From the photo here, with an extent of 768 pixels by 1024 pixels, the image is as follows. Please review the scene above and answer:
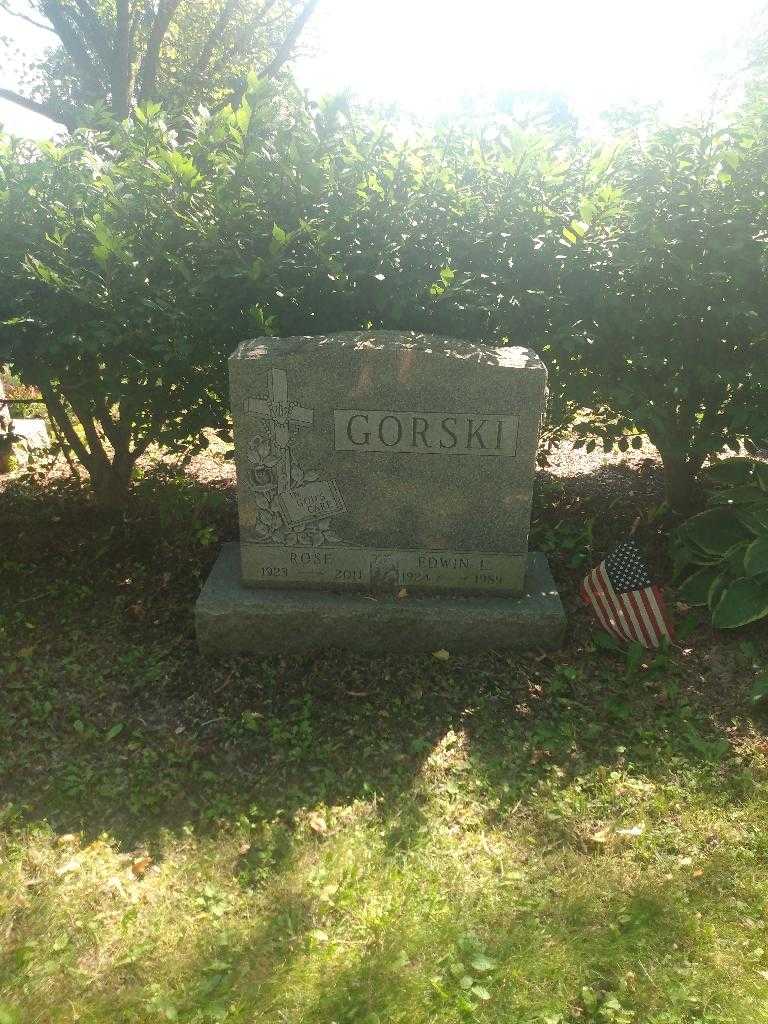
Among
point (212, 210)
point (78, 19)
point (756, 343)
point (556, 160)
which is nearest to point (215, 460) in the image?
point (212, 210)

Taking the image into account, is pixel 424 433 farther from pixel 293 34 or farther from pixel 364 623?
pixel 293 34

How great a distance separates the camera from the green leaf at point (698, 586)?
13.4 ft

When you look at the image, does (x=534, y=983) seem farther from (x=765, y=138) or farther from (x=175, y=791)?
(x=765, y=138)

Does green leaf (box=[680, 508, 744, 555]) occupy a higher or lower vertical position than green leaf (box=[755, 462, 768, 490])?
lower

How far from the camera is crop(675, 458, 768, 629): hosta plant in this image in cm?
373

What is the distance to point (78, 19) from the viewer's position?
15180 millimetres

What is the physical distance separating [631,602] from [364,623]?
4.43 ft

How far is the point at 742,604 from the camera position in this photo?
3.74m

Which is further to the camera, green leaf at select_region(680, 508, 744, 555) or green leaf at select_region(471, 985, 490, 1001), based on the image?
green leaf at select_region(680, 508, 744, 555)

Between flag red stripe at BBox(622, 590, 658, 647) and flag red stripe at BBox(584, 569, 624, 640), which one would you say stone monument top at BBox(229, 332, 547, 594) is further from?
flag red stripe at BBox(622, 590, 658, 647)

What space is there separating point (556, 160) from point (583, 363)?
110cm

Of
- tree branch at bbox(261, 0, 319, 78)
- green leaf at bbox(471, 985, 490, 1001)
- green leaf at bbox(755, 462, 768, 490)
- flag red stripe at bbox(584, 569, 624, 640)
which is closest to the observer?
green leaf at bbox(471, 985, 490, 1001)

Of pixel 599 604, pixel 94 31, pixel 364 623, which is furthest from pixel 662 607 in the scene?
pixel 94 31

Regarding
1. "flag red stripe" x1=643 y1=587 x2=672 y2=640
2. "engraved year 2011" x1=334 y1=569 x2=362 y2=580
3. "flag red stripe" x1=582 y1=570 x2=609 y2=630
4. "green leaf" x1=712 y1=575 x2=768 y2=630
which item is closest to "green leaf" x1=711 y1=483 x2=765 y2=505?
"green leaf" x1=712 y1=575 x2=768 y2=630
